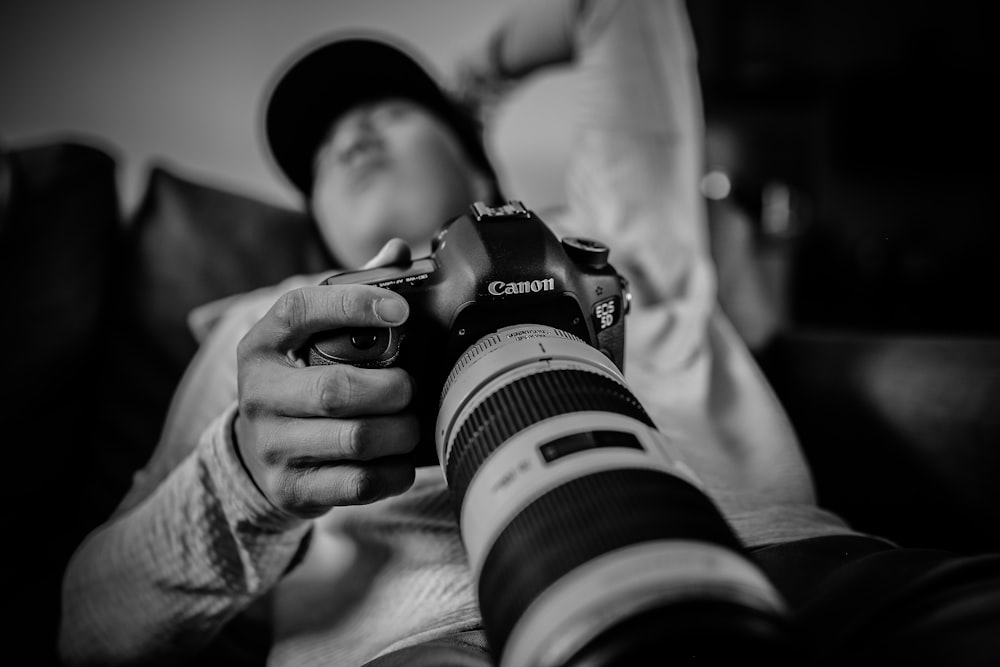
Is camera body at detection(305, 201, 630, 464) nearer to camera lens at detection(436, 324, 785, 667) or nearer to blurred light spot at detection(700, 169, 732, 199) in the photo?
camera lens at detection(436, 324, 785, 667)

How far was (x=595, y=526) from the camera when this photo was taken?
0.77 ft

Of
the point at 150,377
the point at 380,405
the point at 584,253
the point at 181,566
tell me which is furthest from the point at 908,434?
the point at 150,377

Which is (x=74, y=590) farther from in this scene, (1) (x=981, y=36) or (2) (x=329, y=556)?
(1) (x=981, y=36)

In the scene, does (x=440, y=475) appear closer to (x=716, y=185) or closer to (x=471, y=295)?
(x=471, y=295)

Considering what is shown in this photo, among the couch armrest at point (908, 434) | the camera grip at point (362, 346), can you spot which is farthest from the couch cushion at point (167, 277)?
the couch armrest at point (908, 434)

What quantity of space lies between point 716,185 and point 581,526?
67.1 inches

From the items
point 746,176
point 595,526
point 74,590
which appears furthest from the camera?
point 746,176

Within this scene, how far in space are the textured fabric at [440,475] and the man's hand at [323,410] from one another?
6cm

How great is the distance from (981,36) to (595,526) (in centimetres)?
272

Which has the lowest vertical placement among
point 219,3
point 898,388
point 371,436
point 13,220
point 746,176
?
point 746,176

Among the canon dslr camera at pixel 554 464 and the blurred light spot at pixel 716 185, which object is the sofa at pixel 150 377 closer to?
the canon dslr camera at pixel 554 464

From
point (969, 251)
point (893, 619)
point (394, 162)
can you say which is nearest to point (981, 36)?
point (969, 251)

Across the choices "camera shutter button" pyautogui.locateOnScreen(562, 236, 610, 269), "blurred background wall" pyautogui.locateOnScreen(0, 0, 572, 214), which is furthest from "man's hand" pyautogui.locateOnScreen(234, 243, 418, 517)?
"blurred background wall" pyautogui.locateOnScreen(0, 0, 572, 214)

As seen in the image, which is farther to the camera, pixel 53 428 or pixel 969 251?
pixel 969 251
